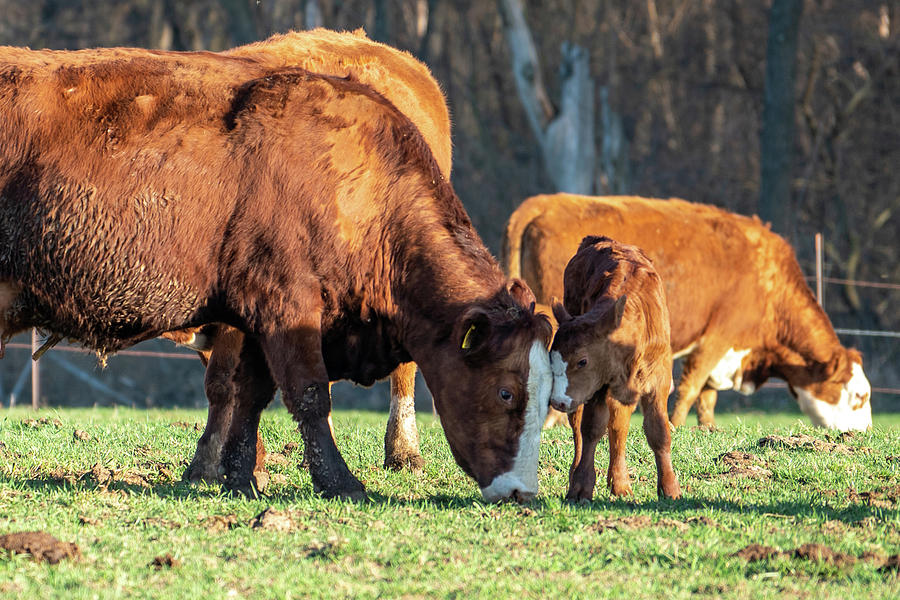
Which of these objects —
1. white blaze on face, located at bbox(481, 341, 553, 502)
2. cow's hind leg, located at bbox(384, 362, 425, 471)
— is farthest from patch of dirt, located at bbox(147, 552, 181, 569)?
cow's hind leg, located at bbox(384, 362, 425, 471)

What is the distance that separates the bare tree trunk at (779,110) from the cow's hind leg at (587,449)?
46.7ft

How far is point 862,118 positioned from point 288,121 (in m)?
18.7

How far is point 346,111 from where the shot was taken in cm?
663

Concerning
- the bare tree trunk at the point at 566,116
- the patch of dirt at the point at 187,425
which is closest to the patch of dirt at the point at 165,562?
the patch of dirt at the point at 187,425

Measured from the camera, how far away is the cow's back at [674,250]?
1168 centimetres

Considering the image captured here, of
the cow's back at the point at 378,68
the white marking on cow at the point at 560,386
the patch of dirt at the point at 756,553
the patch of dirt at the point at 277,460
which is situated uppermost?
the cow's back at the point at 378,68

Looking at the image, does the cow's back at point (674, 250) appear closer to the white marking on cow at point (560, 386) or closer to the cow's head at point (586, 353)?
the cow's head at point (586, 353)

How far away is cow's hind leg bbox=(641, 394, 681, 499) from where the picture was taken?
20.7 feet

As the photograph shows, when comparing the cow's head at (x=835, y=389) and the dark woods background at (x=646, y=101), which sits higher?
the dark woods background at (x=646, y=101)

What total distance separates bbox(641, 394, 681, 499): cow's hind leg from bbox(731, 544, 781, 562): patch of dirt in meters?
1.57

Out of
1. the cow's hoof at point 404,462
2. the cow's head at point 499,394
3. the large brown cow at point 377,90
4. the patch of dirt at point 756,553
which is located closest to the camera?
the patch of dirt at point 756,553

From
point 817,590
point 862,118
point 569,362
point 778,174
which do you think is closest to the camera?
point 817,590

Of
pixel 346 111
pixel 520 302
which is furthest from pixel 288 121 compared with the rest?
pixel 520 302

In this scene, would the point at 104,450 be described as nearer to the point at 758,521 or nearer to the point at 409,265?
the point at 409,265
